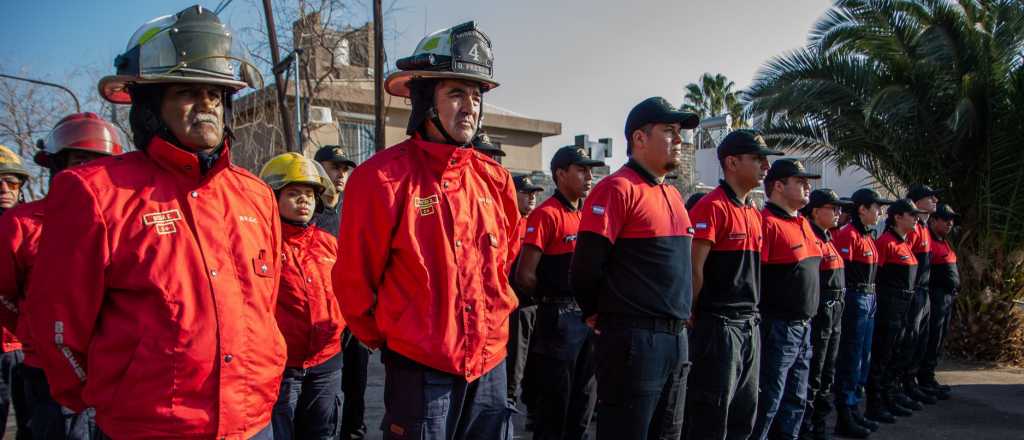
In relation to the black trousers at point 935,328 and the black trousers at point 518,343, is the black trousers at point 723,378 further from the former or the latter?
the black trousers at point 935,328

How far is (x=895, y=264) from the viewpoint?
768 centimetres

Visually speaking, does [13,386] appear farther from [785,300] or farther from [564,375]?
[785,300]

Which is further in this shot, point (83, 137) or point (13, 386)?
point (13, 386)

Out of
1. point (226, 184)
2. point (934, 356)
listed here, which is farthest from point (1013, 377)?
point (226, 184)

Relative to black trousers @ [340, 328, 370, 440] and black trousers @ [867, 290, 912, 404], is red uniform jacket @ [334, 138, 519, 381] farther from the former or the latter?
black trousers @ [867, 290, 912, 404]

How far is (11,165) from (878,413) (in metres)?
8.40

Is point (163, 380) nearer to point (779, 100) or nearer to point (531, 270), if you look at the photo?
point (531, 270)

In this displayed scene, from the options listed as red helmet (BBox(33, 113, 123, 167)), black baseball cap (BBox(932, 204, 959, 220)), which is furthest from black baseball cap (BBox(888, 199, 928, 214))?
red helmet (BBox(33, 113, 123, 167))

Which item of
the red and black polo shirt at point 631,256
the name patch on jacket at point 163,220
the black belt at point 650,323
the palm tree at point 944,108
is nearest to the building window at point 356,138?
the palm tree at point 944,108

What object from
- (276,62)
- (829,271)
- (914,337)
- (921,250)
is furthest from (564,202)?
(276,62)

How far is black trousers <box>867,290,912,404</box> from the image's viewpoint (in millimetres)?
7410

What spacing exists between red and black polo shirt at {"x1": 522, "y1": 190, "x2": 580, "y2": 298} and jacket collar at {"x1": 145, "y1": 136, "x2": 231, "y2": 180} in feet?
12.0

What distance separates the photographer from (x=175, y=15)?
7.86ft

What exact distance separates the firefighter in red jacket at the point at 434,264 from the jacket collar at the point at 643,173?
1.43m
